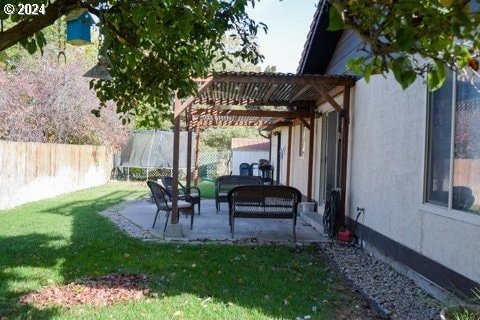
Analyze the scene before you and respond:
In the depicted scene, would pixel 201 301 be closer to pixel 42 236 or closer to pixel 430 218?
pixel 430 218

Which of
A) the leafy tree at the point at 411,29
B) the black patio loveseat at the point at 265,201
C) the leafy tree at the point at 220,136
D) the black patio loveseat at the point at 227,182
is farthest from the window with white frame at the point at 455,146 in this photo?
the leafy tree at the point at 220,136

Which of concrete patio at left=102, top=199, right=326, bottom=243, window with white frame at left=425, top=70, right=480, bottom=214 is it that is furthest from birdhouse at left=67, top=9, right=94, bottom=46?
concrete patio at left=102, top=199, right=326, bottom=243

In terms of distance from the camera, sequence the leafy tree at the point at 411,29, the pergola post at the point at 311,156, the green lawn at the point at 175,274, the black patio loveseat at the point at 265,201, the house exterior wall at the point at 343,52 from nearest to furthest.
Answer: the leafy tree at the point at 411,29, the green lawn at the point at 175,274, the black patio loveseat at the point at 265,201, the house exterior wall at the point at 343,52, the pergola post at the point at 311,156

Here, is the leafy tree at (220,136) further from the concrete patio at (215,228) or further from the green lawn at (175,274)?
the green lawn at (175,274)

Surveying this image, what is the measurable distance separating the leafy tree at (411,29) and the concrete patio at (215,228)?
246 inches

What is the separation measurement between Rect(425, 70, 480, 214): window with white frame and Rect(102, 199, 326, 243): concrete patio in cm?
334

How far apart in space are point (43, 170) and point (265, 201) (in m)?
9.16

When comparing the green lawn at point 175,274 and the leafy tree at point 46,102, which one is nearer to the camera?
the green lawn at point 175,274

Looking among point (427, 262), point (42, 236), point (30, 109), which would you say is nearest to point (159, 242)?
point (42, 236)

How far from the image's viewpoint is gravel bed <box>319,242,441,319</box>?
4.52 meters

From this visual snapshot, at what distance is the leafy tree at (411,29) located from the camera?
178 cm

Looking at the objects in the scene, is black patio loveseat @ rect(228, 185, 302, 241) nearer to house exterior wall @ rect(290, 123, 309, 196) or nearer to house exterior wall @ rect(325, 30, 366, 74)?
house exterior wall @ rect(325, 30, 366, 74)

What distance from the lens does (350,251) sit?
24.3 feet

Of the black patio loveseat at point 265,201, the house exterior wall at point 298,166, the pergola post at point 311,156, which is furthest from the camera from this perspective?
the house exterior wall at point 298,166
